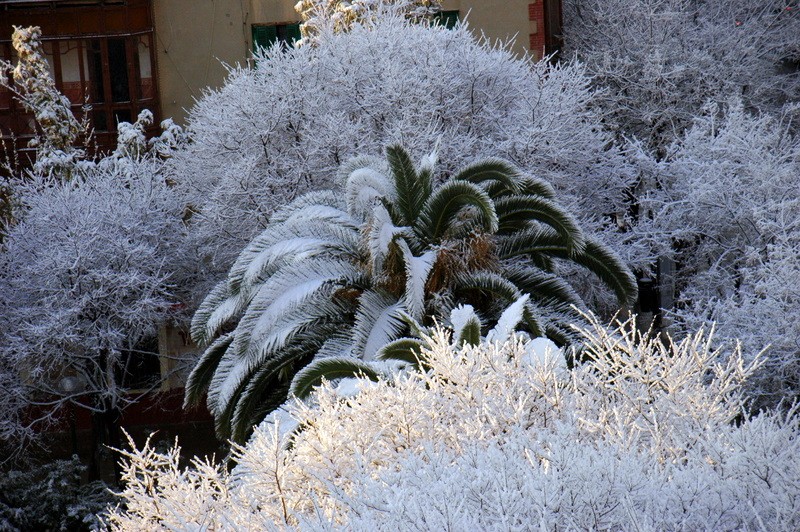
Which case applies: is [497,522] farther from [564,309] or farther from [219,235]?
[219,235]

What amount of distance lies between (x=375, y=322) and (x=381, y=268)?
1.83 feet

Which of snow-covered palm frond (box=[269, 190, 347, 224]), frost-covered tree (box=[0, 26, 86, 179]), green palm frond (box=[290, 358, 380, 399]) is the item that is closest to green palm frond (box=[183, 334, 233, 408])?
snow-covered palm frond (box=[269, 190, 347, 224])

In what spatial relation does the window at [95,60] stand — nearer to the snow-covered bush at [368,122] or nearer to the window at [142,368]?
the window at [142,368]

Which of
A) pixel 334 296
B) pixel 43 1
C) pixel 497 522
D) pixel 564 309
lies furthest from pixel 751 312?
pixel 43 1

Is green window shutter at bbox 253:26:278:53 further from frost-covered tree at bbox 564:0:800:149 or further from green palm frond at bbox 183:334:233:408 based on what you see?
green palm frond at bbox 183:334:233:408

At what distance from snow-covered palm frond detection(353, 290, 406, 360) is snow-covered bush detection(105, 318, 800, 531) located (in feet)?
10.0

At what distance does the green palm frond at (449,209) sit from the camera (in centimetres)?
1069

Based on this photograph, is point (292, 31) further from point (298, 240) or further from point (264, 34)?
point (298, 240)

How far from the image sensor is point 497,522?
4.47 meters

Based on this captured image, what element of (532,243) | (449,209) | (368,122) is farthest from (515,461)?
(368,122)

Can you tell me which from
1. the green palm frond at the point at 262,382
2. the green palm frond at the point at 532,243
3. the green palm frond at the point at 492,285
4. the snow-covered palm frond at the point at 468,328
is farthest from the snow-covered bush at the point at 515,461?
the green palm frond at the point at 532,243

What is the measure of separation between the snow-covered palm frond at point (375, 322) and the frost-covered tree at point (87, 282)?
240 inches

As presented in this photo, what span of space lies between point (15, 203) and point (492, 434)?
13.0 metres

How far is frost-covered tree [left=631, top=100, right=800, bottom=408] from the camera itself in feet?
41.1
